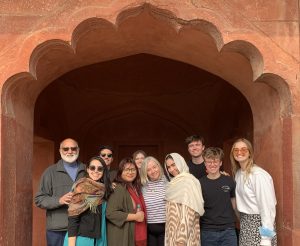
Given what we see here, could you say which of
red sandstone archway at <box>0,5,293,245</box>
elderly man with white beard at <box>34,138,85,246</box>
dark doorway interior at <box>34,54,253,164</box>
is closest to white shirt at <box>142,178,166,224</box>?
elderly man with white beard at <box>34,138,85,246</box>

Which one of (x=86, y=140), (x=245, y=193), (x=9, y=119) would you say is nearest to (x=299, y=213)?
(x=245, y=193)

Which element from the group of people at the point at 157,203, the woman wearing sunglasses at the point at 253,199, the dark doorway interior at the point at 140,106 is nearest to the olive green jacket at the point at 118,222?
the group of people at the point at 157,203

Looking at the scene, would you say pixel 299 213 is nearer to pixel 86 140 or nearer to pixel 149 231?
pixel 149 231

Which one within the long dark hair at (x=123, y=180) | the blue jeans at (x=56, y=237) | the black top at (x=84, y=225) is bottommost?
the blue jeans at (x=56, y=237)

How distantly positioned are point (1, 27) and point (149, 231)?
2285 millimetres

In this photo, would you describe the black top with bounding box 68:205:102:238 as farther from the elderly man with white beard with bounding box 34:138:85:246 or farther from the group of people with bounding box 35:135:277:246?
the elderly man with white beard with bounding box 34:138:85:246

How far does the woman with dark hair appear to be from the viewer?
407 centimetres

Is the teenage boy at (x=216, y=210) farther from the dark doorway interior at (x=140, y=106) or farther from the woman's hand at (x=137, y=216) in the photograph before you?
the dark doorway interior at (x=140, y=106)

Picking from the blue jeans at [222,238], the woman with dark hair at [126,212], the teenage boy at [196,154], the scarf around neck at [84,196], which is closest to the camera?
the scarf around neck at [84,196]

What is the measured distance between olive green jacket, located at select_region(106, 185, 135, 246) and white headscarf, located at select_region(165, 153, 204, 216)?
41 centimetres

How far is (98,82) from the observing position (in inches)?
393

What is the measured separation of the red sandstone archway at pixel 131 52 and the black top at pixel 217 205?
0.50 metres

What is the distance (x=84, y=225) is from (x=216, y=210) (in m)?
1.17

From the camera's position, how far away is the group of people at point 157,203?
3.92 metres
